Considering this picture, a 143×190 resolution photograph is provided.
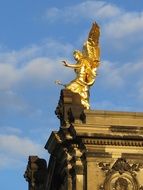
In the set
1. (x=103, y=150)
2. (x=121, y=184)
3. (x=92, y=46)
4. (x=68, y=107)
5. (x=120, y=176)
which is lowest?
(x=121, y=184)

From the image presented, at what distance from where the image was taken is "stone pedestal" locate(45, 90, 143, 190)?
3981cm

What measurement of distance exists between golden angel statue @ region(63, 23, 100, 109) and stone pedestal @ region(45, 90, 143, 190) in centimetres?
266

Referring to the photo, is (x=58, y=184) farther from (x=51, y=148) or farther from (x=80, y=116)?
(x=80, y=116)

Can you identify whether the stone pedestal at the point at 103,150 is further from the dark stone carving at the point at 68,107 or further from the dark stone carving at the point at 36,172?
the dark stone carving at the point at 36,172

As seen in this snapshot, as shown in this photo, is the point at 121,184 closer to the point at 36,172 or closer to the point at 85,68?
the point at 85,68

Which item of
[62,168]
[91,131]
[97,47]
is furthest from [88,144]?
[97,47]

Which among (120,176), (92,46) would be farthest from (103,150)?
(92,46)

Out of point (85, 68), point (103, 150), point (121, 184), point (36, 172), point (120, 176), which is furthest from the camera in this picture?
point (36, 172)

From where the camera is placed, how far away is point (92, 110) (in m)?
41.3

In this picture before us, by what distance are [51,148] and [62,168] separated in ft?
6.54

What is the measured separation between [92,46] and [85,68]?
161 cm

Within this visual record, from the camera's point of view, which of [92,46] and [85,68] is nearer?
[85,68]

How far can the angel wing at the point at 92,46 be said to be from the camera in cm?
4491

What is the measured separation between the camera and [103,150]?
40.1 metres
